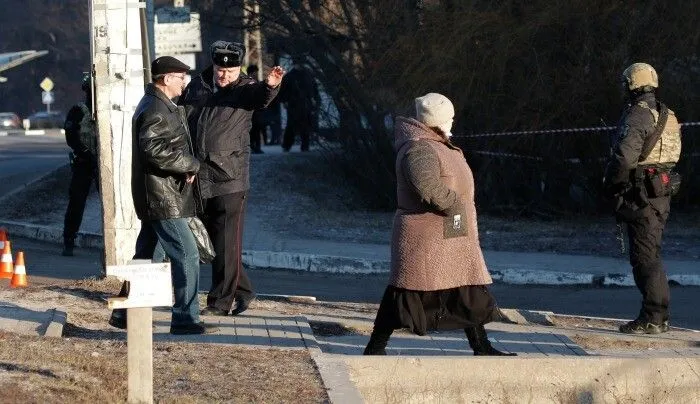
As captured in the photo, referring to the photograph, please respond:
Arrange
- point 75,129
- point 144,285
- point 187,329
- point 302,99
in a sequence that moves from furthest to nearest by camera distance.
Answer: point 302,99, point 75,129, point 187,329, point 144,285

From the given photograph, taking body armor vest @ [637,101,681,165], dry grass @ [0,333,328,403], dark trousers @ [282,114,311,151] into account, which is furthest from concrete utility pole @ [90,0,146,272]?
dark trousers @ [282,114,311,151]

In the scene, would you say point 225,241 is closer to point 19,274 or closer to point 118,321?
point 118,321

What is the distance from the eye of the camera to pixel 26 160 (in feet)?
97.0

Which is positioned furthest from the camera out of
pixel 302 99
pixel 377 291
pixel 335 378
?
pixel 302 99

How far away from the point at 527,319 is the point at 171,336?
9.06ft

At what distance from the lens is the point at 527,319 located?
977cm

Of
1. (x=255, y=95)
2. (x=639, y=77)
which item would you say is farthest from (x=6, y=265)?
(x=639, y=77)

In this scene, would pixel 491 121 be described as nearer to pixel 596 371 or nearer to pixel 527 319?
pixel 527 319

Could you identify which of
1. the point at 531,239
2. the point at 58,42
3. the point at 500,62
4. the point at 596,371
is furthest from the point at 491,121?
the point at 58,42

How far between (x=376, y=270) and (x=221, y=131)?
4.51 m

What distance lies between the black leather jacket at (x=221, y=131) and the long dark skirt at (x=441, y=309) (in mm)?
1814

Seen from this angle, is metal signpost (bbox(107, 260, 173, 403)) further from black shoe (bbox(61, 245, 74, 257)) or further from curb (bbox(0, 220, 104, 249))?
curb (bbox(0, 220, 104, 249))

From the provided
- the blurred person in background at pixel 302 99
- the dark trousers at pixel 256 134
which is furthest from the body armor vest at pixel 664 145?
the dark trousers at pixel 256 134

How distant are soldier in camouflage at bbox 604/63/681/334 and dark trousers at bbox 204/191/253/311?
2490 millimetres
